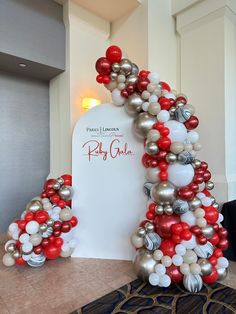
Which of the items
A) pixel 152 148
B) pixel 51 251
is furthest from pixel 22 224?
pixel 152 148

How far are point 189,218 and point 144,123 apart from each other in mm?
991

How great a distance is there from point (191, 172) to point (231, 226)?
40.7 inches

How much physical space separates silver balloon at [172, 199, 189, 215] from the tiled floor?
816mm

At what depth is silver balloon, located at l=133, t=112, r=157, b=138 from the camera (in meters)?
2.20

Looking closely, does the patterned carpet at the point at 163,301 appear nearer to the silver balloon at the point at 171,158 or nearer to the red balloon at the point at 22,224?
the red balloon at the point at 22,224

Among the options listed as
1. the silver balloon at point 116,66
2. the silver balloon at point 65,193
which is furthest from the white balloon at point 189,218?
the silver balloon at point 116,66

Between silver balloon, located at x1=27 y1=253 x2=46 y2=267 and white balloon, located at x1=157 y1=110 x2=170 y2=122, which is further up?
white balloon, located at x1=157 y1=110 x2=170 y2=122

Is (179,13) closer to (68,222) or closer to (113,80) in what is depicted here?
(113,80)

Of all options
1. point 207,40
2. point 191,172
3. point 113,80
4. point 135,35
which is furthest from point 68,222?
point 207,40

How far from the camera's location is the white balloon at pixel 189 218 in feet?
6.79

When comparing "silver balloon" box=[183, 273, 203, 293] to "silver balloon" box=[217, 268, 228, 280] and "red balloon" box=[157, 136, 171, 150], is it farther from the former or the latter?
"red balloon" box=[157, 136, 171, 150]

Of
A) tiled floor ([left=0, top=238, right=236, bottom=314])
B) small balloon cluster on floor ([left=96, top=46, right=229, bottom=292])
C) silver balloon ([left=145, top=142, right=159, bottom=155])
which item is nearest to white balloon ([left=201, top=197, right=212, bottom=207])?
small balloon cluster on floor ([left=96, top=46, right=229, bottom=292])

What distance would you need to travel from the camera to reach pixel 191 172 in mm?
2107

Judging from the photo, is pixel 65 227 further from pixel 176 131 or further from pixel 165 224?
pixel 176 131
